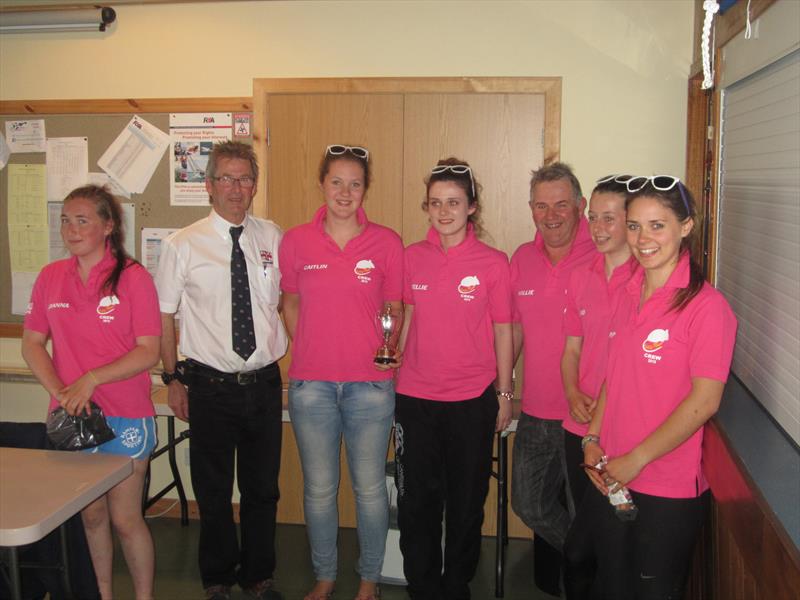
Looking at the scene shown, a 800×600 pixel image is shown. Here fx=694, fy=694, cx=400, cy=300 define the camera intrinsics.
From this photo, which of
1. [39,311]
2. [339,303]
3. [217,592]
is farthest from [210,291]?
[217,592]

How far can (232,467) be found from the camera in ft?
8.98

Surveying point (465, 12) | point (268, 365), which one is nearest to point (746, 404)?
point (268, 365)

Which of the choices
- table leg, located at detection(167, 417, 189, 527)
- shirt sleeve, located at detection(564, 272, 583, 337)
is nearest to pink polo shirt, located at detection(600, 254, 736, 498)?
shirt sleeve, located at detection(564, 272, 583, 337)

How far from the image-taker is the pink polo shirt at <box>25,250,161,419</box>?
242 cm

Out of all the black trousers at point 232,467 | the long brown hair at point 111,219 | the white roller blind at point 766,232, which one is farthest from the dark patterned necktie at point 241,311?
the white roller blind at point 766,232

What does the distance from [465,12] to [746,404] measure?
226 centimetres

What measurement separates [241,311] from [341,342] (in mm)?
401

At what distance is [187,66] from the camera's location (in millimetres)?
3678

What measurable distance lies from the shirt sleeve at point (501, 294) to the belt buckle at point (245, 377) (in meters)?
0.94

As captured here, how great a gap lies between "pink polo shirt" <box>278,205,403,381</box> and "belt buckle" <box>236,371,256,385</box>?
15cm

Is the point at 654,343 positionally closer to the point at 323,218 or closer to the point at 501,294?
the point at 501,294

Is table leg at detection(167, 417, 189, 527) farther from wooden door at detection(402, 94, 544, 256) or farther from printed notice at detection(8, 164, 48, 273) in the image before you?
wooden door at detection(402, 94, 544, 256)

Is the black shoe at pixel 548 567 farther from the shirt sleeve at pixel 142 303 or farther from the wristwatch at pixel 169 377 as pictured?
the shirt sleeve at pixel 142 303

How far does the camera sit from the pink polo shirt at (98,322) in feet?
7.93
